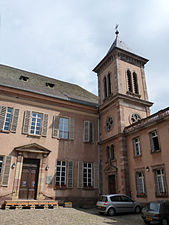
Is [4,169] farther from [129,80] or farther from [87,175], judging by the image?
[129,80]

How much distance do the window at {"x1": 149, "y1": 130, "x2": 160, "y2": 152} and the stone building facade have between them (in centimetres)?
7

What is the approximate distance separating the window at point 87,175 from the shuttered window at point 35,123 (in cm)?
458

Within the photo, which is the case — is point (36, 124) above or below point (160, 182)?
above

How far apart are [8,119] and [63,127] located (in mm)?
4635

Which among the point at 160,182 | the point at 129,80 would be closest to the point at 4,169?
the point at 160,182

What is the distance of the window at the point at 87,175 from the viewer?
16.2m

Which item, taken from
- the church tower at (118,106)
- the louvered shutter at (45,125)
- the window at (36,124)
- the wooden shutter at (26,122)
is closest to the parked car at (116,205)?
the church tower at (118,106)

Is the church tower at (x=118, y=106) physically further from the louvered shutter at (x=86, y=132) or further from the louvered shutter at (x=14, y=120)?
the louvered shutter at (x=14, y=120)

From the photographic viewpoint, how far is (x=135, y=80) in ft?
62.7

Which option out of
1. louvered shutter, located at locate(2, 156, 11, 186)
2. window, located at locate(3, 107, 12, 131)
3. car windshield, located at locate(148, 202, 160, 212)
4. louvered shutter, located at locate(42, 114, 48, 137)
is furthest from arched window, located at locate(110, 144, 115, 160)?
window, located at locate(3, 107, 12, 131)

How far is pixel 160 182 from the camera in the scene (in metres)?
11.9

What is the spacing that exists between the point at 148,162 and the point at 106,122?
5.88 m

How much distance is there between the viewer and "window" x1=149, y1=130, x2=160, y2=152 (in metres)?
12.7

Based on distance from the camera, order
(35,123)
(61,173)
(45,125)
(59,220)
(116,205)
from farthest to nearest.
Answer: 1. (45,125)
2. (35,123)
3. (61,173)
4. (116,205)
5. (59,220)
